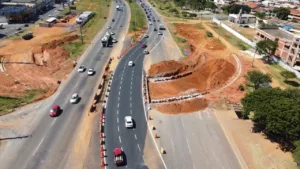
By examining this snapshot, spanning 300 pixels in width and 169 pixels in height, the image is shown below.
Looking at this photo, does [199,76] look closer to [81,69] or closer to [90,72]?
[90,72]

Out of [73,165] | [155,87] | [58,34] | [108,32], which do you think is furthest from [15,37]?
[73,165]

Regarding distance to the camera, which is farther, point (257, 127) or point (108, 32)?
point (108, 32)

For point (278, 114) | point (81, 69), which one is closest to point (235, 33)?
point (81, 69)

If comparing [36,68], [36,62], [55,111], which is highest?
[55,111]

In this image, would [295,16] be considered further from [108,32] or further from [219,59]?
[108,32]

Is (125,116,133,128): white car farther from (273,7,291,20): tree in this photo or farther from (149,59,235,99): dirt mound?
(273,7,291,20): tree

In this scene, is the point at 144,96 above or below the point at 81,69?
below

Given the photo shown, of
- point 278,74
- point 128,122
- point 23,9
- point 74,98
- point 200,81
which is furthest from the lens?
point 23,9
